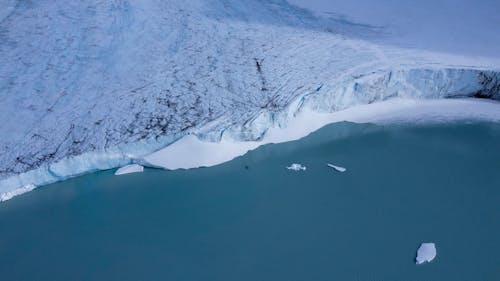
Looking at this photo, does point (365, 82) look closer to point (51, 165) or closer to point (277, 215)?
point (277, 215)

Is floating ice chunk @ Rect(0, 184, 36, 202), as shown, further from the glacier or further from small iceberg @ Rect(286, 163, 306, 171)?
small iceberg @ Rect(286, 163, 306, 171)

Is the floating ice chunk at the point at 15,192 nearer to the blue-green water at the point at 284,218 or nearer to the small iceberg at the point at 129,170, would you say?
the blue-green water at the point at 284,218

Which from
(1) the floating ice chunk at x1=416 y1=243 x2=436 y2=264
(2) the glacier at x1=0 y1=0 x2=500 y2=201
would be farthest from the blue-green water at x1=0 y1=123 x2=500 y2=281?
(2) the glacier at x1=0 y1=0 x2=500 y2=201

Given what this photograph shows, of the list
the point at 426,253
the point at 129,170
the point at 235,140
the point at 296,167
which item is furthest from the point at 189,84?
the point at 426,253

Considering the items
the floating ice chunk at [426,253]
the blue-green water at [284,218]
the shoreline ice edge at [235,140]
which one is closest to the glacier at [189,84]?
the shoreline ice edge at [235,140]

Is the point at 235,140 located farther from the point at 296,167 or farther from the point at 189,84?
the point at 189,84

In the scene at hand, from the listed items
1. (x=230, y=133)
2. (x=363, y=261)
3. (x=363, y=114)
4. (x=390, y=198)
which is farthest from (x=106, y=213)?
(x=363, y=114)
